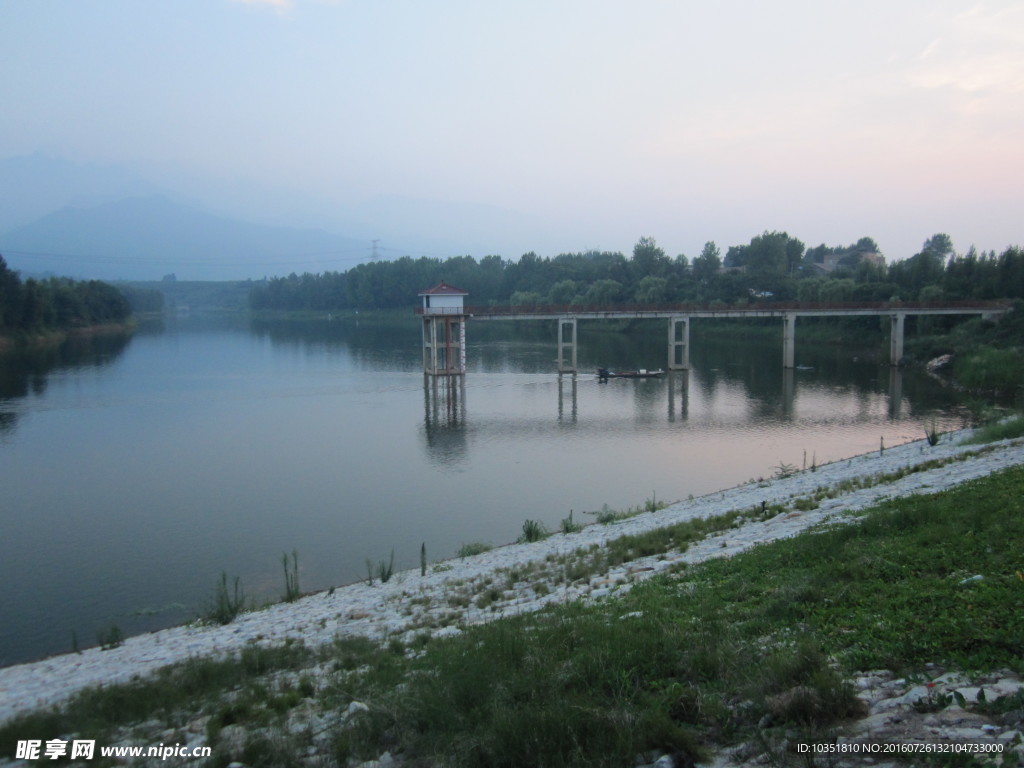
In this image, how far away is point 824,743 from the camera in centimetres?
574

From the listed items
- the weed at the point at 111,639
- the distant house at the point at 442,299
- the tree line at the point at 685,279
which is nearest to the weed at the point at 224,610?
the weed at the point at 111,639

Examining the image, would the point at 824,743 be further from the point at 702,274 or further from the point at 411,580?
the point at 702,274

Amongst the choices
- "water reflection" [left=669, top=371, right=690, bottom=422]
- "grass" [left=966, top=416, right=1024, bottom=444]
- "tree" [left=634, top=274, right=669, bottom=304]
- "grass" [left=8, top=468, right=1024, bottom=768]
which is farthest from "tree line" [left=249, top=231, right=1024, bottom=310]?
"grass" [left=8, top=468, right=1024, bottom=768]

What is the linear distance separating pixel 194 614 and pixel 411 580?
4663 mm

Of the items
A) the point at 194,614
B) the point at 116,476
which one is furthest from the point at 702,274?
the point at 194,614

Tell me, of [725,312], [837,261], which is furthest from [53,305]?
[837,261]

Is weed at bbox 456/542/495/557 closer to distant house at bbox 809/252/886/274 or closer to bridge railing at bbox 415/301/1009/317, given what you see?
bridge railing at bbox 415/301/1009/317

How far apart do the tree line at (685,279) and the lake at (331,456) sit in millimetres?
13814

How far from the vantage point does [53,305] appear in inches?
3666

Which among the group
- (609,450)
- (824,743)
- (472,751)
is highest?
(824,743)

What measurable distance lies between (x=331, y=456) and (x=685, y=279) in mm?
88800

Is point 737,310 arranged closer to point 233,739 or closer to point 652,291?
point 652,291

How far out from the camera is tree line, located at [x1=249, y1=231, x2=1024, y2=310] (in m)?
74.3

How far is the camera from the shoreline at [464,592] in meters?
11.8
